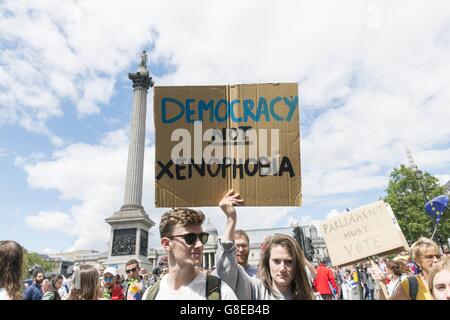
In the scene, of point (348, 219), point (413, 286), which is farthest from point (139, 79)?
point (413, 286)

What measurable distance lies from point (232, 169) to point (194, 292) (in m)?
1.15

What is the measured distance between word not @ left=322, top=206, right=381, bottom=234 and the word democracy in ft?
5.69

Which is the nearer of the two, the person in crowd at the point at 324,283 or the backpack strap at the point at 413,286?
Result: the backpack strap at the point at 413,286

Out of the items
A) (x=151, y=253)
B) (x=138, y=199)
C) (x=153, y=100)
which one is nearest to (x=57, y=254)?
(x=151, y=253)

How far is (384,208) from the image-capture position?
4039 mm

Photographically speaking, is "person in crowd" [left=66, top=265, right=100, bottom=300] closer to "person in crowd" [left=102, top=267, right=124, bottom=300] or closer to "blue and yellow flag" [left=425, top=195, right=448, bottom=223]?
"person in crowd" [left=102, top=267, right=124, bottom=300]

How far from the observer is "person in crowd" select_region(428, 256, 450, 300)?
2.54 meters

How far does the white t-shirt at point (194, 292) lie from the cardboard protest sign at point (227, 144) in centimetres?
80

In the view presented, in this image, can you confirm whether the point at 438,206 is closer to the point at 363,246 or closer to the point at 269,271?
the point at 363,246

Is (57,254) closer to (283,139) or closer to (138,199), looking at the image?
(138,199)

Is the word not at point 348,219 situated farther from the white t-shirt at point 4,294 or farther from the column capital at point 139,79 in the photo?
the column capital at point 139,79

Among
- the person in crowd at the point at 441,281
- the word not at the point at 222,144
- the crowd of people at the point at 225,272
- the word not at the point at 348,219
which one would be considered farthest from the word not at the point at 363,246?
the word not at the point at 222,144

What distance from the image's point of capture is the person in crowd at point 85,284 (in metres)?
3.45
